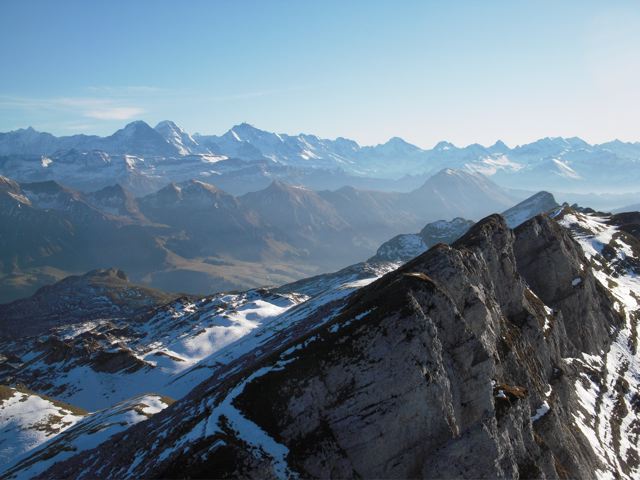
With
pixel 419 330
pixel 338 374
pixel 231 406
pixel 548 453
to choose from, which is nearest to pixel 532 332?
pixel 548 453

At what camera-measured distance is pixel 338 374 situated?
135ft

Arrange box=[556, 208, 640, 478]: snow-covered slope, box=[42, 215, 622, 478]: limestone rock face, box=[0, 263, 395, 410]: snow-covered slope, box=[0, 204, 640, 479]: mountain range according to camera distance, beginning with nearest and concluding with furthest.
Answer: box=[42, 215, 622, 478]: limestone rock face → box=[0, 204, 640, 479]: mountain range → box=[556, 208, 640, 478]: snow-covered slope → box=[0, 263, 395, 410]: snow-covered slope

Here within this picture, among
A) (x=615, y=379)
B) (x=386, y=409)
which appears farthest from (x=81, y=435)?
(x=615, y=379)

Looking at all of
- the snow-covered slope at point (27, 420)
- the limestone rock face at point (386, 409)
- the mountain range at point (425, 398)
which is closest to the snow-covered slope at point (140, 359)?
the snow-covered slope at point (27, 420)

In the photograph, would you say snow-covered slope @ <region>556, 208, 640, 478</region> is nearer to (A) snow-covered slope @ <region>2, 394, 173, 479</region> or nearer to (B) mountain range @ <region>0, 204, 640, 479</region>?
(B) mountain range @ <region>0, 204, 640, 479</region>

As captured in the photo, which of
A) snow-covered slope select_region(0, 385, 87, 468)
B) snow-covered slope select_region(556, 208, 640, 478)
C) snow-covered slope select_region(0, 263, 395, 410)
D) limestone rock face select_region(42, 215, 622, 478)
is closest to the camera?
limestone rock face select_region(42, 215, 622, 478)

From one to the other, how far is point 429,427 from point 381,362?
6423mm

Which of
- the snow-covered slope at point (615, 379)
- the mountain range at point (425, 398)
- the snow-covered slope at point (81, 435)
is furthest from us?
the snow-covered slope at point (81, 435)

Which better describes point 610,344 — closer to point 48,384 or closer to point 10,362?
point 48,384

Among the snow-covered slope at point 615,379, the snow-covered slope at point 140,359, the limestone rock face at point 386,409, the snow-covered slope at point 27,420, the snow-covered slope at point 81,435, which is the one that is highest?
the limestone rock face at point 386,409

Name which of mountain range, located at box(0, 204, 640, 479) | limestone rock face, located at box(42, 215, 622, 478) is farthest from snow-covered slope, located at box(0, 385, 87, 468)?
limestone rock face, located at box(42, 215, 622, 478)

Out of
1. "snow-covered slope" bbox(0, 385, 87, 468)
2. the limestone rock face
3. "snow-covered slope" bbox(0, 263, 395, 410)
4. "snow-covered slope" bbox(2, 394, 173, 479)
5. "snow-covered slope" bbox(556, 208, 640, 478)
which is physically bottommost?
"snow-covered slope" bbox(0, 263, 395, 410)

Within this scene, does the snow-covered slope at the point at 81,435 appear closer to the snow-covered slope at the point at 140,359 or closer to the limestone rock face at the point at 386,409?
the snow-covered slope at the point at 140,359

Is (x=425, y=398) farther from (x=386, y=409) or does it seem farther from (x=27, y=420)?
(x=27, y=420)
